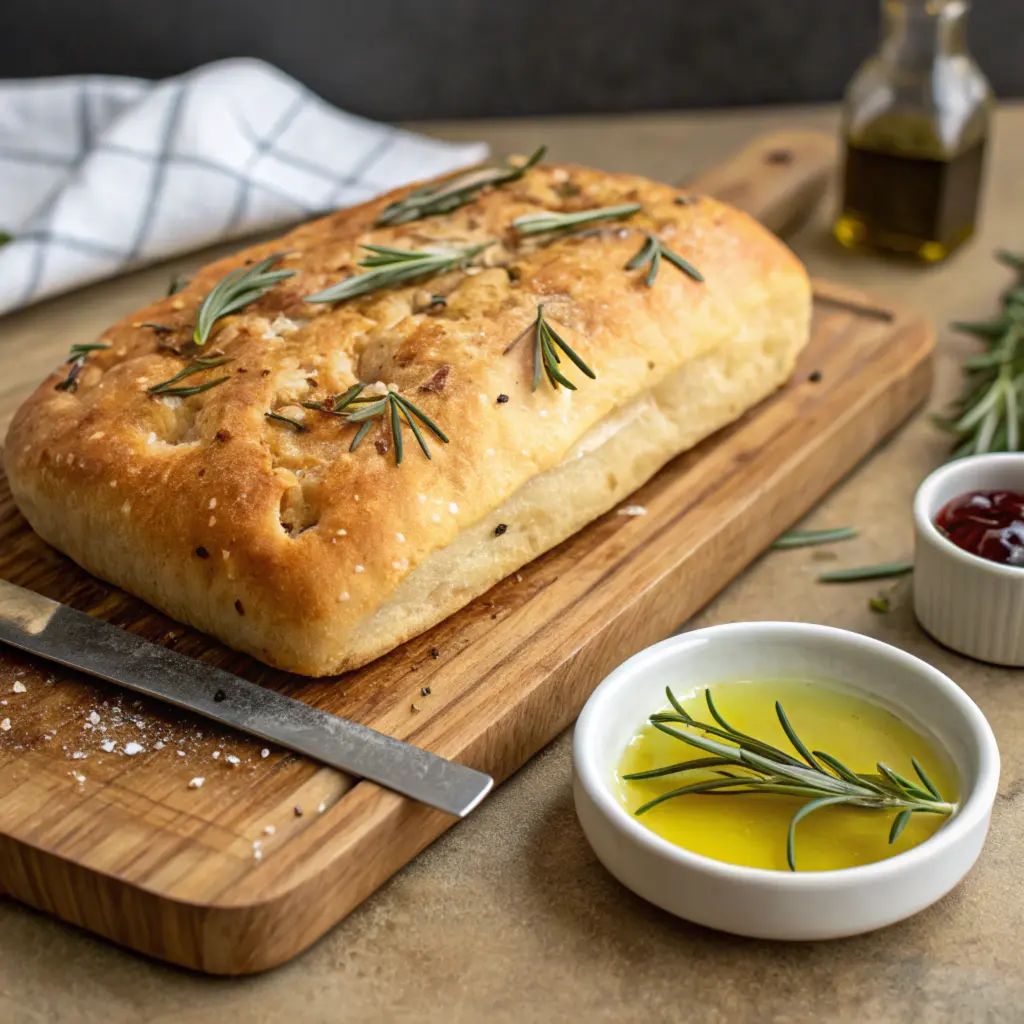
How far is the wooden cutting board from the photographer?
1.78 meters

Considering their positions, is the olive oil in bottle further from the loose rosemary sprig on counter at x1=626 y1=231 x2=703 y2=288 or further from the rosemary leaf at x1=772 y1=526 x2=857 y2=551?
the rosemary leaf at x1=772 y1=526 x2=857 y2=551

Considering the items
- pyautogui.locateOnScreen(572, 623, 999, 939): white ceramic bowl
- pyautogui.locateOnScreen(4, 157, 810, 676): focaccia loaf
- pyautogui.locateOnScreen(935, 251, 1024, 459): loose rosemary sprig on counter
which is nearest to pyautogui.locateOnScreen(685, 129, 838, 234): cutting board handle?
pyautogui.locateOnScreen(935, 251, 1024, 459): loose rosemary sprig on counter

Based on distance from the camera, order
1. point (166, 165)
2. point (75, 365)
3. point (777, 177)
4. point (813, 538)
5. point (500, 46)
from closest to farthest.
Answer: point (75, 365), point (813, 538), point (166, 165), point (777, 177), point (500, 46)

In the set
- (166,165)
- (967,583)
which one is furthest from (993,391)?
(166,165)

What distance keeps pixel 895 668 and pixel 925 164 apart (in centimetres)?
205

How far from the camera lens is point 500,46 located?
506 cm

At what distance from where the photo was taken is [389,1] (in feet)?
16.1

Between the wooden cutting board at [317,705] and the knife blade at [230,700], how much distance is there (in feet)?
0.11

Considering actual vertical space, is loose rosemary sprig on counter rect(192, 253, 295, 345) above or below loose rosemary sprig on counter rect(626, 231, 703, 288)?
below

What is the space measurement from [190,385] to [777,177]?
2169mm

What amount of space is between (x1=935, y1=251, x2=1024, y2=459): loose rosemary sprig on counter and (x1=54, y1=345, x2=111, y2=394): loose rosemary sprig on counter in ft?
5.93

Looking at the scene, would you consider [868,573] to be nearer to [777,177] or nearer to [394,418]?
[394,418]

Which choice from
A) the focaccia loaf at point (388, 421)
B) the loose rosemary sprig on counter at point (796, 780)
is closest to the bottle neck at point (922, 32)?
the focaccia loaf at point (388, 421)

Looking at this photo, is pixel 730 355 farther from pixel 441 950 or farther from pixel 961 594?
pixel 441 950
